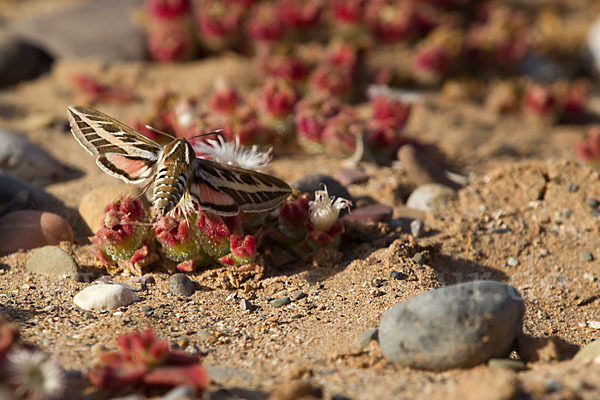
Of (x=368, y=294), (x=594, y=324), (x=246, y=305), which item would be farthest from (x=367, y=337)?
(x=594, y=324)

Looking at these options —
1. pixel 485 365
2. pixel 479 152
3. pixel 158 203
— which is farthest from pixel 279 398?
pixel 479 152

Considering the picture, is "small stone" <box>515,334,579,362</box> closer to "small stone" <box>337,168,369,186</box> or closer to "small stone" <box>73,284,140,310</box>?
"small stone" <box>73,284,140,310</box>

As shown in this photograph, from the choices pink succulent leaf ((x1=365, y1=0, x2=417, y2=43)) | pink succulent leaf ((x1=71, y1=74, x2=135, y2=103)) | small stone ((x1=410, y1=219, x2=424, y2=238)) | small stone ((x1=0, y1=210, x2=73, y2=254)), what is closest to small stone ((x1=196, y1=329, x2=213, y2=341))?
small stone ((x1=0, y1=210, x2=73, y2=254))

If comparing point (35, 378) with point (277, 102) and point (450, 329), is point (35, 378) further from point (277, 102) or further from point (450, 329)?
point (277, 102)

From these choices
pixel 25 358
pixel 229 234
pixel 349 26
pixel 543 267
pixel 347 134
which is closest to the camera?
pixel 25 358

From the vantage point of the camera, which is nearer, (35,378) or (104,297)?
(35,378)

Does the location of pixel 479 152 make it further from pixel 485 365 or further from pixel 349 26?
pixel 485 365

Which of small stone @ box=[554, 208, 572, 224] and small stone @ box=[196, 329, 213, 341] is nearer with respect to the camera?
small stone @ box=[196, 329, 213, 341]
